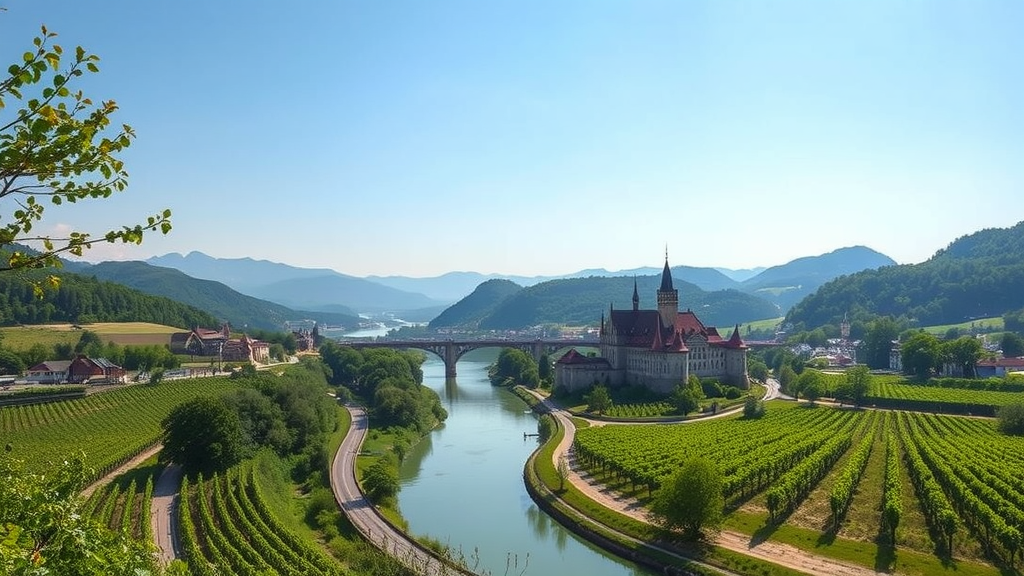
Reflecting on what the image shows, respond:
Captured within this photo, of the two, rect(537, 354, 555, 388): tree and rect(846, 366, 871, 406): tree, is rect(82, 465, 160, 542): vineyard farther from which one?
rect(846, 366, 871, 406): tree

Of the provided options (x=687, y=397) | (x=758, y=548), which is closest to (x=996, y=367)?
(x=687, y=397)

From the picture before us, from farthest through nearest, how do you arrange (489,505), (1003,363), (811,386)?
(1003,363)
(811,386)
(489,505)

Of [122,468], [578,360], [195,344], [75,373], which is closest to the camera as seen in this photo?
[122,468]

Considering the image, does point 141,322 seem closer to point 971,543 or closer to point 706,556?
point 706,556

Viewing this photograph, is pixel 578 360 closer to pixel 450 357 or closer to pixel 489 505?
pixel 489 505

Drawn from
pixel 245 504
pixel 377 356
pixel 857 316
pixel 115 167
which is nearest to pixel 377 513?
pixel 245 504

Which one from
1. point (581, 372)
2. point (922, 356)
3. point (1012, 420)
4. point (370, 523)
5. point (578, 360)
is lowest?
point (370, 523)

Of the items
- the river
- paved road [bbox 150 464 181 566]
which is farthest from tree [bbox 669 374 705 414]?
paved road [bbox 150 464 181 566]
